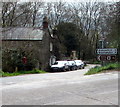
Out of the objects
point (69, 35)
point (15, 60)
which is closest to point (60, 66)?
point (15, 60)

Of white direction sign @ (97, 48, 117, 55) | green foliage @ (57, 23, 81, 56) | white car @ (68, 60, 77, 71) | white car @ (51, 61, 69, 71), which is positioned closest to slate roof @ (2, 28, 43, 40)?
white car @ (51, 61, 69, 71)

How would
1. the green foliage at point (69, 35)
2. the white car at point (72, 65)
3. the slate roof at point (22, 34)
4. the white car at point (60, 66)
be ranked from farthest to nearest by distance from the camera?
the green foliage at point (69, 35), the white car at point (72, 65), the slate roof at point (22, 34), the white car at point (60, 66)

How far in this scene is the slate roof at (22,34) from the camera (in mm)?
31234

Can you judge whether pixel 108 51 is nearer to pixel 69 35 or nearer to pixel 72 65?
pixel 72 65

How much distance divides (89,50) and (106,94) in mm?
49939

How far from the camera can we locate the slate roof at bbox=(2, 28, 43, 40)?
3123 centimetres

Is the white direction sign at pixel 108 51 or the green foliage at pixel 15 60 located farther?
the green foliage at pixel 15 60

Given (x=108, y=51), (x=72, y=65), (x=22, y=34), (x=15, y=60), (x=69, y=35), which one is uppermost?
(x=69, y=35)

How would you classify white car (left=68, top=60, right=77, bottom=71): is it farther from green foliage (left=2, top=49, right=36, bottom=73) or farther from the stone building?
green foliage (left=2, top=49, right=36, bottom=73)

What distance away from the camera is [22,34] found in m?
32.3

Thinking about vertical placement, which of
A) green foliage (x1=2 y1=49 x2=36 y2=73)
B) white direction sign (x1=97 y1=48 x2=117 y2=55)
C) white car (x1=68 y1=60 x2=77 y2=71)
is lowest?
white car (x1=68 y1=60 x2=77 y2=71)

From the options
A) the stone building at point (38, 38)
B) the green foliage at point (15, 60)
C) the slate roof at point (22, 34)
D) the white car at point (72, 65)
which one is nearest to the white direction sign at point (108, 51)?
the green foliage at point (15, 60)

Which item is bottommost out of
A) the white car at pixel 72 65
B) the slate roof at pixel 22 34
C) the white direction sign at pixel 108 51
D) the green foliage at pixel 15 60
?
the white car at pixel 72 65

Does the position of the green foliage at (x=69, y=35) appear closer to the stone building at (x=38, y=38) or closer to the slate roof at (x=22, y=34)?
the stone building at (x=38, y=38)
